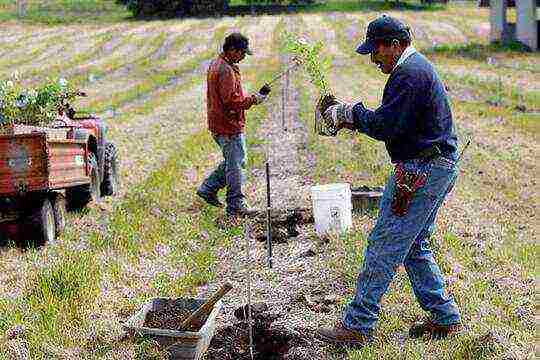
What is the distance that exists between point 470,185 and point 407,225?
21.3 ft

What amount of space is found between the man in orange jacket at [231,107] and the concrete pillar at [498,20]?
34623mm

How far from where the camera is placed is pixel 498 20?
4288 cm

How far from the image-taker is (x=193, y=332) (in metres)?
5.76

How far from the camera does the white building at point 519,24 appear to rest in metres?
39.4

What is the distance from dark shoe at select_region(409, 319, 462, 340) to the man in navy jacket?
16mm

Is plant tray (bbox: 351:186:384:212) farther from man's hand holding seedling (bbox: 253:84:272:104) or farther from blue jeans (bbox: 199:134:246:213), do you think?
man's hand holding seedling (bbox: 253:84:272:104)

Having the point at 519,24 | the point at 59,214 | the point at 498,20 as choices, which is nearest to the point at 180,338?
the point at 59,214

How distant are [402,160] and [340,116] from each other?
20.4 inches

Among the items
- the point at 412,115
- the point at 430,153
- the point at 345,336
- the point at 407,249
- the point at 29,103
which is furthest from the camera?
the point at 29,103

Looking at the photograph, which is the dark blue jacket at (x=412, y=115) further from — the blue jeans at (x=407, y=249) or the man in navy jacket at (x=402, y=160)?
the blue jeans at (x=407, y=249)

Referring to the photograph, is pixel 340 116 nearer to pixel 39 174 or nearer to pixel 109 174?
pixel 39 174

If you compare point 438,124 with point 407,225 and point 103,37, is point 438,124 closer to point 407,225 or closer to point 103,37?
point 407,225

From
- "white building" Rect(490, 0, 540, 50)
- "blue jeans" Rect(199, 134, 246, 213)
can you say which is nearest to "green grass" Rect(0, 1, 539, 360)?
"blue jeans" Rect(199, 134, 246, 213)

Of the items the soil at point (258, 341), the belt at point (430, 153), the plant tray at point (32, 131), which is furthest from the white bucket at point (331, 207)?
the belt at point (430, 153)
